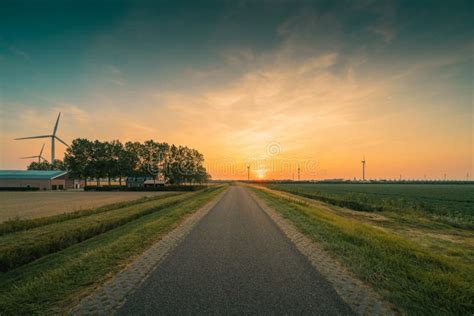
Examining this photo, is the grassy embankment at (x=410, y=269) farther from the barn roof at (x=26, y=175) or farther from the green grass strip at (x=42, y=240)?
the barn roof at (x=26, y=175)

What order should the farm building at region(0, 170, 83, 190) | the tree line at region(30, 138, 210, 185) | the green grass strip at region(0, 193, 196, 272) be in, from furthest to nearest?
the tree line at region(30, 138, 210, 185) → the farm building at region(0, 170, 83, 190) → the green grass strip at region(0, 193, 196, 272)

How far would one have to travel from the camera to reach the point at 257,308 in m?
4.12

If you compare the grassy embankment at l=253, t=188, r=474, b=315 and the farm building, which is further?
the farm building

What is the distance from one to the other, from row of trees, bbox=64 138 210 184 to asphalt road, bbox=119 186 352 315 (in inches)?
3012

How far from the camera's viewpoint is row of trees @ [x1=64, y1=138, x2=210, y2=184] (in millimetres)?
73375

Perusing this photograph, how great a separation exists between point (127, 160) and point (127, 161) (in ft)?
1.20

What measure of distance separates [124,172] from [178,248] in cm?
7603

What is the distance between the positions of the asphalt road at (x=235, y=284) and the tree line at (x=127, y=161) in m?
76.5

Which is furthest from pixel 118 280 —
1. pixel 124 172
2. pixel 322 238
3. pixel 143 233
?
pixel 124 172

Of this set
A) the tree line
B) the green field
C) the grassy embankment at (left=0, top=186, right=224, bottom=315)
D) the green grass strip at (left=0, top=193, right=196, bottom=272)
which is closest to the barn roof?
the tree line

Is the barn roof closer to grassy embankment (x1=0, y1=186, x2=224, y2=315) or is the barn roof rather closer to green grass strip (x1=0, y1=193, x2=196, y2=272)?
green grass strip (x1=0, y1=193, x2=196, y2=272)

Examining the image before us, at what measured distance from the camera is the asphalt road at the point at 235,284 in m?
4.13

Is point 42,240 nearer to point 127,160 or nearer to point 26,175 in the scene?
point 127,160

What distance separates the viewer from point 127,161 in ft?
246
